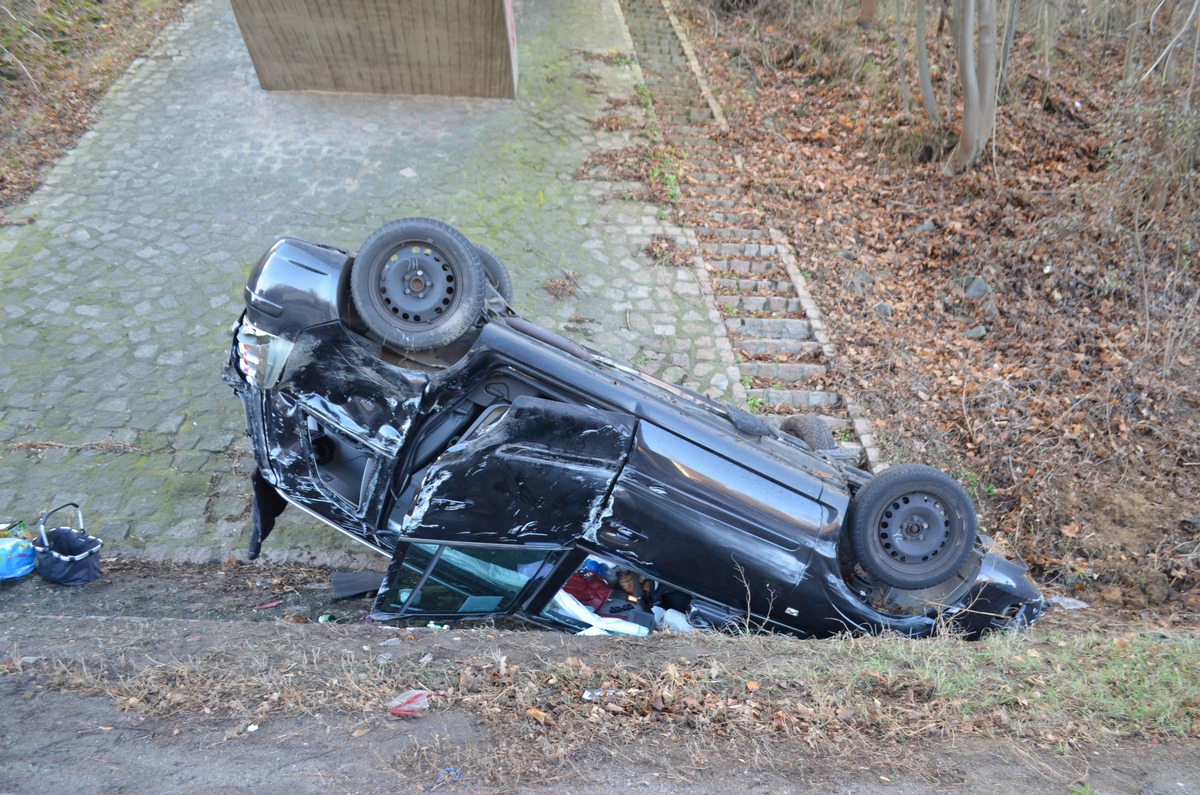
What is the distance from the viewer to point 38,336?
7.29 metres

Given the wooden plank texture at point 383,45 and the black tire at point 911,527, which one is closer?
the black tire at point 911,527

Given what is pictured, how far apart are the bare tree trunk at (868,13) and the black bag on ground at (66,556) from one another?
51.2ft

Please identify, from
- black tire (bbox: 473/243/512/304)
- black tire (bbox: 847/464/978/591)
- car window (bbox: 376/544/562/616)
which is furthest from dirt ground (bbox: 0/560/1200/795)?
black tire (bbox: 473/243/512/304)

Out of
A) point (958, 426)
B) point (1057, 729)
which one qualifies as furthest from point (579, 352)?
point (958, 426)

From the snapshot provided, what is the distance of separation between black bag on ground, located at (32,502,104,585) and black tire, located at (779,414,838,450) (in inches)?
199

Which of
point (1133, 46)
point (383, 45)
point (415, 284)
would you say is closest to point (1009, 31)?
point (1133, 46)

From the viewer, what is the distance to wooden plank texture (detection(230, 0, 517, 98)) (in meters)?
10.3

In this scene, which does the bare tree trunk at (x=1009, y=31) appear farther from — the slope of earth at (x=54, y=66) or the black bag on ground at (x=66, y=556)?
the slope of earth at (x=54, y=66)

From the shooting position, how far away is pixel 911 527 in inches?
160

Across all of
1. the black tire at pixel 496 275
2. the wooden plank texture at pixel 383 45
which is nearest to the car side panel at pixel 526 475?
the black tire at pixel 496 275

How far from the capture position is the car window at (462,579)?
394 cm

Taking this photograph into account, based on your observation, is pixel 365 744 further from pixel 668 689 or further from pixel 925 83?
pixel 925 83

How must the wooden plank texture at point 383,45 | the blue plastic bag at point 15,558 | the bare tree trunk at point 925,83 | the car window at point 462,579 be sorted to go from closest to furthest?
the car window at point 462,579, the blue plastic bag at point 15,558, the wooden plank texture at point 383,45, the bare tree trunk at point 925,83

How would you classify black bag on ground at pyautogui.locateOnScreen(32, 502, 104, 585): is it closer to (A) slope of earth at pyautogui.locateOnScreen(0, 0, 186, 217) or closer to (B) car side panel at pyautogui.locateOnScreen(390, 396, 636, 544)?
(B) car side panel at pyautogui.locateOnScreen(390, 396, 636, 544)
